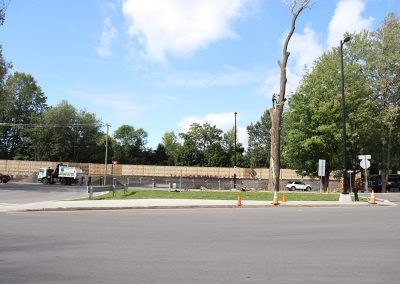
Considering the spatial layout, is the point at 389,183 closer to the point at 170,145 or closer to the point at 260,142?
the point at 260,142

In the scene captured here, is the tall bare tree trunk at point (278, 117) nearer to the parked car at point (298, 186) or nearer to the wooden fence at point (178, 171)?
the parked car at point (298, 186)

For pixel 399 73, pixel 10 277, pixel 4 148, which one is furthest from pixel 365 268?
pixel 4 148

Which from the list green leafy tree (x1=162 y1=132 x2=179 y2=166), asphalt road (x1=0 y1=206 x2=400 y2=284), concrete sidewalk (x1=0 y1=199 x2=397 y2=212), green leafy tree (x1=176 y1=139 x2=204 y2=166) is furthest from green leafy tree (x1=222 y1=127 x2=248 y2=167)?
asphalt road (x1=0 y1=206 x2=400 y2=284)

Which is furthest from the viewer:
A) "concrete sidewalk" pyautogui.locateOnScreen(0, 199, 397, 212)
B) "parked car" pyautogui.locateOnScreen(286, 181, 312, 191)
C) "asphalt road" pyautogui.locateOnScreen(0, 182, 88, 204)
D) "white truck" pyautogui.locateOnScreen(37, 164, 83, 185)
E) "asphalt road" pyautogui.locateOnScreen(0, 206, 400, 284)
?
"parked car" pyautogui.locateOnScreen(286, 181, 312, 191)

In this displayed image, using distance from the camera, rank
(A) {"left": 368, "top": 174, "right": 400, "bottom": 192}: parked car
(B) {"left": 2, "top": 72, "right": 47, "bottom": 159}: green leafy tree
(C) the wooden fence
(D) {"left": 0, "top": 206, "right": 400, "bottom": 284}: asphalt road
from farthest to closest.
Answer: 1. (B) {"left": 2, "top": 72, "right": 47, "bottom": 159}: green leafy tree
2. (C) the wooden fence
3. (A) {"left": 368, "top": 174, "right": 400, "bottom": 192}: parked car
4. (D) {"left": 0, "top": 206, "right": 400, "bottom": 284}: asphalt road

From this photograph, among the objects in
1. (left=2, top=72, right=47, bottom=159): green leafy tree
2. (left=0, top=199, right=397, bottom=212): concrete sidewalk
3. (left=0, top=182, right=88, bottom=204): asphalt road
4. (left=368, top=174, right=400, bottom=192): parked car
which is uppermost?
(left=2, top=72, right=47, bottom=159): green leafy tree

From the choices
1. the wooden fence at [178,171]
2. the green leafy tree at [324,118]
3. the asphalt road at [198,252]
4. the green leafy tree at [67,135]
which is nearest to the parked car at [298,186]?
the green leafy tree at [324,118]

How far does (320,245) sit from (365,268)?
255 centimetres

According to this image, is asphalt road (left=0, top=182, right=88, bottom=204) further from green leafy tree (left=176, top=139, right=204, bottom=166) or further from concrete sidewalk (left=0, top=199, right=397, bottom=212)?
green leafy tree (left=176, top=139, right=204, bottom=166)

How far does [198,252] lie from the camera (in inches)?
352

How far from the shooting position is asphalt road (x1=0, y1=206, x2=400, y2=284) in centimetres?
678

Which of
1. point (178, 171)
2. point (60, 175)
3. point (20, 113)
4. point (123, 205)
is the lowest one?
point (123, 205)

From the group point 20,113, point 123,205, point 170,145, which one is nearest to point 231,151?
point 170,145

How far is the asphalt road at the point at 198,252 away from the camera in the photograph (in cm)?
678
